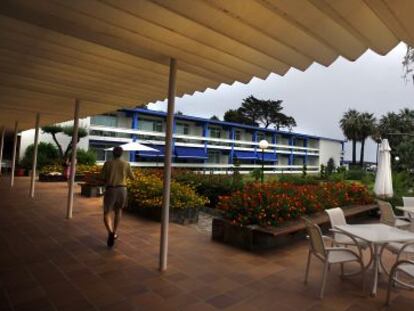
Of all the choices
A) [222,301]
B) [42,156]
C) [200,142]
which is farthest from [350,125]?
[222,301]

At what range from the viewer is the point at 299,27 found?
293 centimetres

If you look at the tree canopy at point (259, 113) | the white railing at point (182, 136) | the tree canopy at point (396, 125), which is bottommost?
the white railing at point (182, 136)

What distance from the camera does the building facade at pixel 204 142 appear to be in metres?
27.6

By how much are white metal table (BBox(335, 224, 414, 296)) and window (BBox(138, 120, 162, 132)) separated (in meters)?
27.7

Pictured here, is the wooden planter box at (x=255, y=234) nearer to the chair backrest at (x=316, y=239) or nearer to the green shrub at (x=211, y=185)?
the chair backrest at (x=316, y=239)

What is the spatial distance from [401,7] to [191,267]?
3.90 m

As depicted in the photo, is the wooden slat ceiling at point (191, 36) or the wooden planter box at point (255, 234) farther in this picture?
the wooden planter box at point (255, 234)

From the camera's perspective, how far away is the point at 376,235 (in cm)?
380

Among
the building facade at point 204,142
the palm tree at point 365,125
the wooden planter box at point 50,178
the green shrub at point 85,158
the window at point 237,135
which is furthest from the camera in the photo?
the palm tree at point 365,125

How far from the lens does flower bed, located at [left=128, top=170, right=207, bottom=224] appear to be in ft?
24.4

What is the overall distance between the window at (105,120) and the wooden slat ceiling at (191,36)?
22.3 meters

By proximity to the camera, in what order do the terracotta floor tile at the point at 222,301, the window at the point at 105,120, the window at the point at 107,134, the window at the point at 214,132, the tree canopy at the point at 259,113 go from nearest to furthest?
the terracotta floor tile at the point at 222,301
the window at the point at 107,134
the window at the point at 105,120
the window at the point at 214,132
the tree canopy at the point at 259,113

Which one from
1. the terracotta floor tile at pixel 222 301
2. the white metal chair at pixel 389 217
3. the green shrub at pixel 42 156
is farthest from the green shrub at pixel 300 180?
the green shrub at pixel 42 156

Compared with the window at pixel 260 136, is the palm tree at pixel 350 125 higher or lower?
higher
